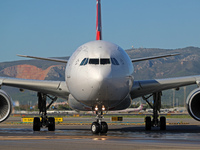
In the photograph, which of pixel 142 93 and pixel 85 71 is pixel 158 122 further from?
pixel 85 71

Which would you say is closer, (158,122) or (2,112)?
(2,112)

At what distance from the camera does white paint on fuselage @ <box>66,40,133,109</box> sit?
835 inches

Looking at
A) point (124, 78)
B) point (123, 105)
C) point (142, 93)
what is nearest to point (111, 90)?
point (124, 78)

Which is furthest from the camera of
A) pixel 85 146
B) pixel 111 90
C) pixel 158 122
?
pixel 158 122

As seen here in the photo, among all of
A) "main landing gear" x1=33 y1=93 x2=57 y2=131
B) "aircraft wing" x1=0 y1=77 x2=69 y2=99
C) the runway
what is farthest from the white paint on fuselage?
"main landing gear" x1=33 y1=93 x2=57 y2=131

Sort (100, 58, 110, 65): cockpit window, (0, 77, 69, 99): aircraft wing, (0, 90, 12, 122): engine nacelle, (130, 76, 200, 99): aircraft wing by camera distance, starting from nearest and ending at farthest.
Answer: (100, 58, 110, 65): cockpit window
(0, 90, 12, 122): engine nacelle
(130, 76, 200, 99): aircraft wing
(0, 77, 69, 99): aircraft wing

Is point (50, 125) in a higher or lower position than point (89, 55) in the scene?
lower

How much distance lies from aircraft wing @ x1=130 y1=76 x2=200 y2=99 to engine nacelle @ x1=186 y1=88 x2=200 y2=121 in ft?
4.44

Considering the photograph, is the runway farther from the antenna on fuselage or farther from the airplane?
the antenna on fuselage

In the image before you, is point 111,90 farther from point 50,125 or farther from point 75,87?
point 50,125

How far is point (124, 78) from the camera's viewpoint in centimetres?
2225

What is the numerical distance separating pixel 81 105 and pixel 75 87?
99.9 inches

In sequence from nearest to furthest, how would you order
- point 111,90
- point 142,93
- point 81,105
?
1. point 111,90
2. point 81,105
3. point 142,93

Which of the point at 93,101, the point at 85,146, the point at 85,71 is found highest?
the point at 85,71
